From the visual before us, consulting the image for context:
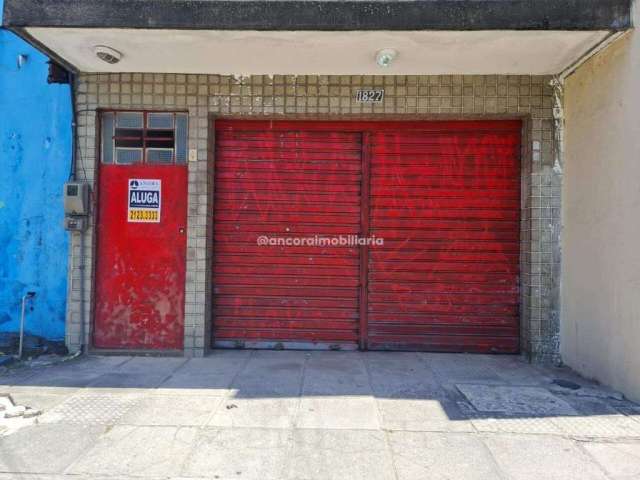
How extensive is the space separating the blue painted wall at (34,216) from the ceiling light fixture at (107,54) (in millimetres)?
1093

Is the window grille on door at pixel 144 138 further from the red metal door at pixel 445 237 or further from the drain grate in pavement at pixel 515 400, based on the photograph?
the drain grate in pavement at pixel 515 400

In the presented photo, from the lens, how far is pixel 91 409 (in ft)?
13.5

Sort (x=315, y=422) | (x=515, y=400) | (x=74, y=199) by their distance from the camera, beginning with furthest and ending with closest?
(x=74, y=199), (x=515, y=400), (x=315, y=422)

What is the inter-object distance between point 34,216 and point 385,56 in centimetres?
478

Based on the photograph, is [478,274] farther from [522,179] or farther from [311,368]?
[311,368]

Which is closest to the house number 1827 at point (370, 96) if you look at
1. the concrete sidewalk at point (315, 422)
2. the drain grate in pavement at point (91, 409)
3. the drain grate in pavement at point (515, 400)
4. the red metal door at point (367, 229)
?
the red metal door at point (367, 229)

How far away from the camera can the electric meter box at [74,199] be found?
5.67 meters

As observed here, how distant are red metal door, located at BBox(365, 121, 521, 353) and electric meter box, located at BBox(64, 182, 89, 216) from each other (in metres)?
3.60

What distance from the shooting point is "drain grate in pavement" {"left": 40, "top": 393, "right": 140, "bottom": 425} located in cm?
390

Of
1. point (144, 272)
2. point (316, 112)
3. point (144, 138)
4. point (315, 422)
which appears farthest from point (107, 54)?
point (315, 422)

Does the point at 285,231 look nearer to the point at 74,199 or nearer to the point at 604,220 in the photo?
the point at 74,199

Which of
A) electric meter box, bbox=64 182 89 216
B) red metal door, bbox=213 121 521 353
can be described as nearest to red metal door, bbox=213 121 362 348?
red metal door, bbox=213 121 521 353

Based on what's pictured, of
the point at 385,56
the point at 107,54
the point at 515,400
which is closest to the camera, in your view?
the point at 515,400

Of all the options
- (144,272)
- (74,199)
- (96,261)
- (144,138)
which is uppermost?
(144,138)
